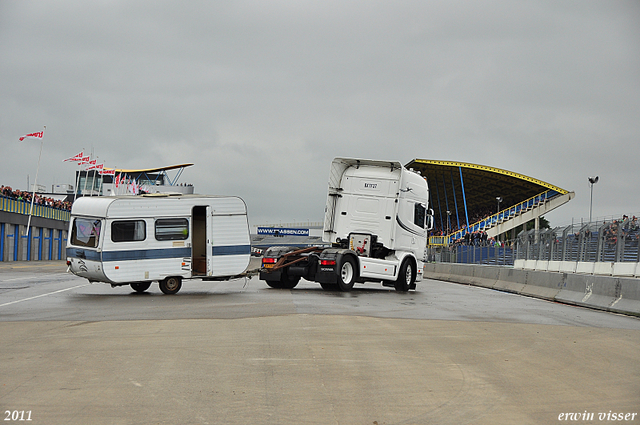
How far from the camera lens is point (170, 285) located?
19.1 meters

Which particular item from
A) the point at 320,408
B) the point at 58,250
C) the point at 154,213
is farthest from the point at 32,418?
the point at 58,250

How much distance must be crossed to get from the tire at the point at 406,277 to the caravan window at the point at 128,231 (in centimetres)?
837

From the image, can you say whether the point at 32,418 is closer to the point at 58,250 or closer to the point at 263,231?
the point at 58,250

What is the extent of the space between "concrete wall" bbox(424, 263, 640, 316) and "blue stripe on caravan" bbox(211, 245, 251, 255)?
8882 mm

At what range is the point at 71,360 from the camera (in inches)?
317

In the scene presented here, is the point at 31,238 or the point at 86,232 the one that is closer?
the point at 86,232

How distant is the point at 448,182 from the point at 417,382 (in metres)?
86.4

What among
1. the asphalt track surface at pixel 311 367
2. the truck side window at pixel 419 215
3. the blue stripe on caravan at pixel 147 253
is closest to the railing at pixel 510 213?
the truck side window at pixel 419 215

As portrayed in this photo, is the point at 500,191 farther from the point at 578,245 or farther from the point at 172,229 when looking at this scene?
the point at 172,229

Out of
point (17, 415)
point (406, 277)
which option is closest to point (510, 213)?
point (406, 277)

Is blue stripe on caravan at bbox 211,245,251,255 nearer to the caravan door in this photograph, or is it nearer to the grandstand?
the caravan door

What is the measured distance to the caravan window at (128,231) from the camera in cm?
1805

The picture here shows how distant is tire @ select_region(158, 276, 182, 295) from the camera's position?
1900 centimetres

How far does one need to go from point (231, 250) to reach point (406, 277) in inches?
241
